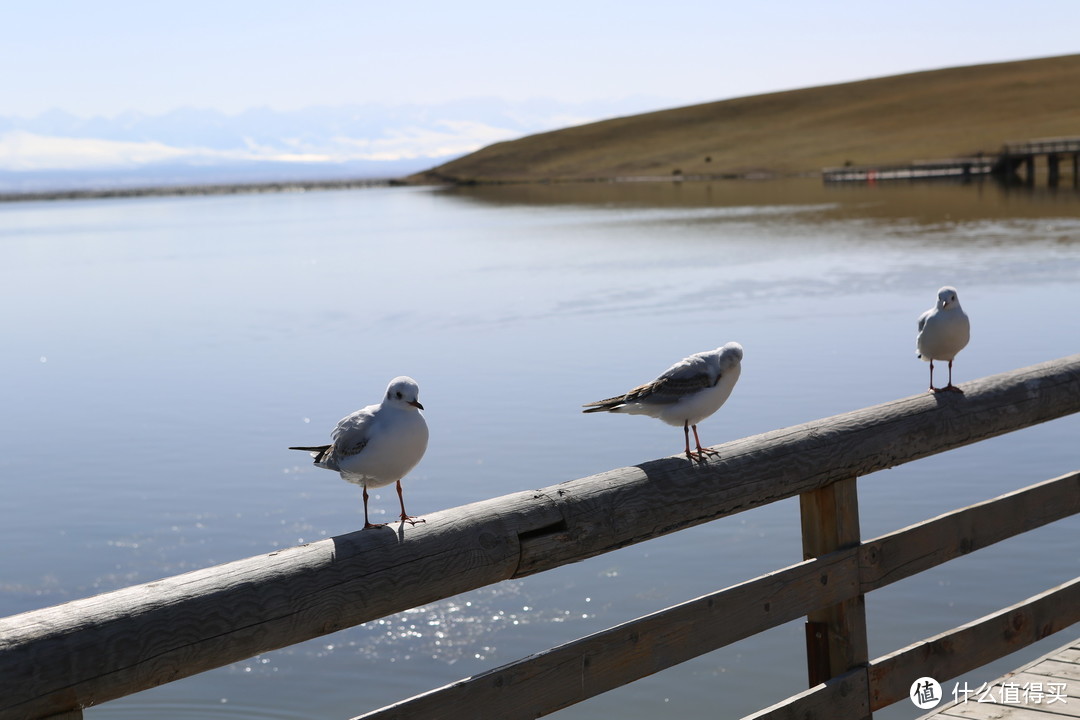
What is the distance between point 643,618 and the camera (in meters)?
3.12

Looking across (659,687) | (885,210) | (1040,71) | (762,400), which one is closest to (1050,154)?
(885,210)

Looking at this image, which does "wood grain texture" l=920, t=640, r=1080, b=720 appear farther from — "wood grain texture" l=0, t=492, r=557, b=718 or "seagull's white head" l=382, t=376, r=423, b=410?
"seagull's white head" l=382, t=376, r=423, b=410

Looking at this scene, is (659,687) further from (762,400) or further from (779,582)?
(762,400)

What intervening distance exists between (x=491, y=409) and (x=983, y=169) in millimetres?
68888

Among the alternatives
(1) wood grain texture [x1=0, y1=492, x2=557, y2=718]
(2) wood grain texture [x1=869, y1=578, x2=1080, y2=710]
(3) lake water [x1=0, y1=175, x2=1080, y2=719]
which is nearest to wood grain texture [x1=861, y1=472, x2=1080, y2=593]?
(2) wood grain texture [x1=869, y1=578, x2=1080, y2=710]

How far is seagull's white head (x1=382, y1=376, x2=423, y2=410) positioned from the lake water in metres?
4.07

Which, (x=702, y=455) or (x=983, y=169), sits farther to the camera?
(x=983, y=169)

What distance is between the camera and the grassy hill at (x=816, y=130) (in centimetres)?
9188

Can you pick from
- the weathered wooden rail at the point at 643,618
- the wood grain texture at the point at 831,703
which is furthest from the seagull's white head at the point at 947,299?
the wood grain texture at the point at 831,703

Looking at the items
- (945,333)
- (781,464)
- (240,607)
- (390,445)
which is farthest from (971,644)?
(240,607)

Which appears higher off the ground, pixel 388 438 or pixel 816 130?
pixel 816 130

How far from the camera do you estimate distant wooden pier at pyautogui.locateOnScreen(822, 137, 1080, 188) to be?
2712 inches

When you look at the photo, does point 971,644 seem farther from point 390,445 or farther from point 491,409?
point 491,409

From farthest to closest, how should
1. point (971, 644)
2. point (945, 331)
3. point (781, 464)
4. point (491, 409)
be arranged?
point (491, 409) → point (945, 331) → point (971, 644) → point (781, 464)
